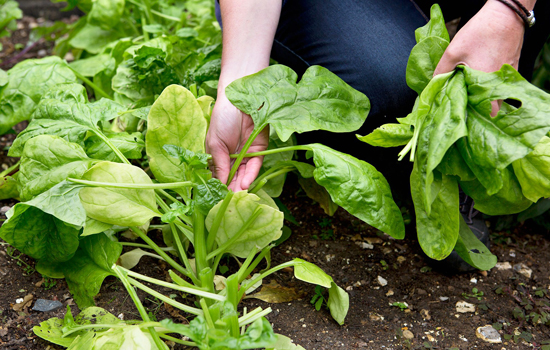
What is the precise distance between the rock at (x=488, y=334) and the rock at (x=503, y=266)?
261 mm

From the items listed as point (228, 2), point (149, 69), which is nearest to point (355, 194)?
point (228, 2)

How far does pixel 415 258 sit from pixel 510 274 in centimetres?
27

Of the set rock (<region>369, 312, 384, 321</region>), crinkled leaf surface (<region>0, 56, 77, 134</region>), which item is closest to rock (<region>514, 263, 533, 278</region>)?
rock (<region>369, 312, 384, 321</region>)

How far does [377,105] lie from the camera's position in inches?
50.2

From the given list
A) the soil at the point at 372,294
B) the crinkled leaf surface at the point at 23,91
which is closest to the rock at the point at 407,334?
the soil at the point at 372,294

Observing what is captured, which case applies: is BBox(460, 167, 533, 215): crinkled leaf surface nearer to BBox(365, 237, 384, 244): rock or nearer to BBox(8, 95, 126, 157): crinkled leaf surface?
BBox(365, 237, 384, 244): rock

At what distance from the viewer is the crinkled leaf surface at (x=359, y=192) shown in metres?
0.96

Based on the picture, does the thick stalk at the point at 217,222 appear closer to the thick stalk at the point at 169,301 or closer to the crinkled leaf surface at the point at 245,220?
the crinkled leaf surface at the point at 245,220

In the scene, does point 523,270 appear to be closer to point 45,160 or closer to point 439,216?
point 439,216

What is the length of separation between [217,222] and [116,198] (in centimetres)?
22

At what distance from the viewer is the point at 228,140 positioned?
111cm

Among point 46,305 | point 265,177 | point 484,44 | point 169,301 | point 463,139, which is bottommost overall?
point 46,305

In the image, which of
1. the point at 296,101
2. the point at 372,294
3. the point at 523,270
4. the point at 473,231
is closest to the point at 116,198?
the point at 296,101

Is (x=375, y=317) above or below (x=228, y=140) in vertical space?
below
